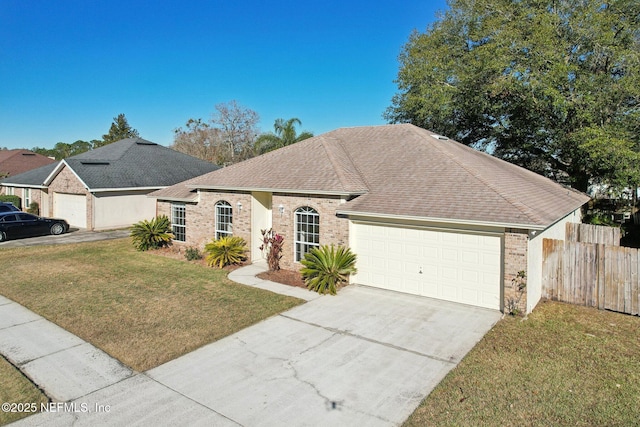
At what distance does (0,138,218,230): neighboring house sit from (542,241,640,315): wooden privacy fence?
22.7 m

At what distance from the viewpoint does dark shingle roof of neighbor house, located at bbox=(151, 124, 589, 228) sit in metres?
11.0

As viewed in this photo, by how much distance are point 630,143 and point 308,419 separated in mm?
17892

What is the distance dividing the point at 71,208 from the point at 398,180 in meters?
22.2

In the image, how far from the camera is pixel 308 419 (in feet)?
19.4

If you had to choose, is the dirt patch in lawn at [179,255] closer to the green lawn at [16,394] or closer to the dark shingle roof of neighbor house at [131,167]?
the green lawn at [16,394]

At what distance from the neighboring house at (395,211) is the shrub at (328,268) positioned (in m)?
0.45

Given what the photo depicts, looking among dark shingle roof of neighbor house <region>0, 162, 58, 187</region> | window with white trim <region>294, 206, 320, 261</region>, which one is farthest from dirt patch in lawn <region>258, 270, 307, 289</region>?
dark shingle roof of neighbor house <region>0, 162, 58, 187</region>

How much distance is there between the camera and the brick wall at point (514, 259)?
9828 mm

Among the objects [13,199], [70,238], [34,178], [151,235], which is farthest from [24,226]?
[13,199]

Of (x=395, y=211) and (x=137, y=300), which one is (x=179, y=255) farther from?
(x=395, y=211)

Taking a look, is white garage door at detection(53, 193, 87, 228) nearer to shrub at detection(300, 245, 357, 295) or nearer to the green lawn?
shrub at detection(300, 245, 357, 295)

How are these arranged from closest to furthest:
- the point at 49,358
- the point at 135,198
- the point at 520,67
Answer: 1. the point at 49,358
2. the point at 520,67
3. the point at 135,198

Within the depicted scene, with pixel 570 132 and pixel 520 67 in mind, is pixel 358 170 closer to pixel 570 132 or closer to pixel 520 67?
pixel 520 67

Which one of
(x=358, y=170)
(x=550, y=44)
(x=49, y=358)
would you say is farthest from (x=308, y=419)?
(x=550, y=44)
